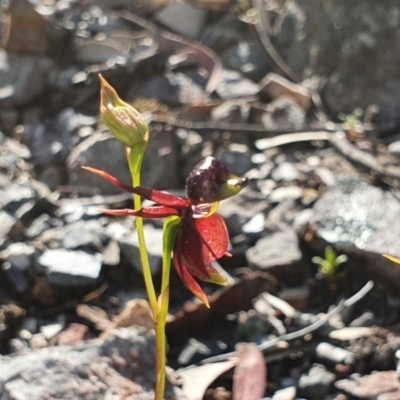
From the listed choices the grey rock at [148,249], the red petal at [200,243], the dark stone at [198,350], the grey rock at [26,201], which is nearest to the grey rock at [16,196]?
the grey rock at [26,201]

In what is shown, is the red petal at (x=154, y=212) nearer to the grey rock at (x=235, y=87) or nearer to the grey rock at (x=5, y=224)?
the grey rock at (x=5, y=224)

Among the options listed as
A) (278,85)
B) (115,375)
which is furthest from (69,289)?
(278,85)

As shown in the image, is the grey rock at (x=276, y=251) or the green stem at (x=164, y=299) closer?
the green stem at (x=164, y=299)

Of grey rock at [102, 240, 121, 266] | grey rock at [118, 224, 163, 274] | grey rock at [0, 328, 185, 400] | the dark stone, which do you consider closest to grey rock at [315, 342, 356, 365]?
the dark stone

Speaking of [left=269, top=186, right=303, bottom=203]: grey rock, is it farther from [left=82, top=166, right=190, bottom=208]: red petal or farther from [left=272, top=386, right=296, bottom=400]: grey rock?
[left=82, top=166, right=190, bottom=208]: red petal

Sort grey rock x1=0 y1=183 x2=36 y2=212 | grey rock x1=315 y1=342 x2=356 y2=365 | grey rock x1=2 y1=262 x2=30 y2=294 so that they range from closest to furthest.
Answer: grey rock x1=315 y1=342 x2=356 y2=365
grey rock x1=2 y1=262 x2=30 y2=294
grey rock x1=0 y1=183 x2=36 y2=212

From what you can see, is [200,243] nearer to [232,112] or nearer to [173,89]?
[232,112]

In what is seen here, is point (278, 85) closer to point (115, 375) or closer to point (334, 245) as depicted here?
point (334, 245)
